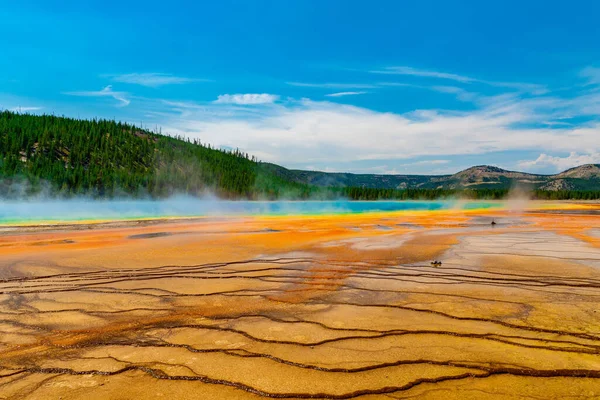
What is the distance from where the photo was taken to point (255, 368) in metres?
5.56

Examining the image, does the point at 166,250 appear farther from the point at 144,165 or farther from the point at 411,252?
the point at 144,165

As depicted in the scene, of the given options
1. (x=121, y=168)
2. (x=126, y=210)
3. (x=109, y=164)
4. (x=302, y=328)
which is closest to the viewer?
(x=302, y=328)

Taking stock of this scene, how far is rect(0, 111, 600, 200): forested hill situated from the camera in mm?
99125

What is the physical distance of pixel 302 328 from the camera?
23.6 feet

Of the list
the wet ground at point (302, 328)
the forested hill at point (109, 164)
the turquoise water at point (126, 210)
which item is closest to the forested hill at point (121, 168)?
the forested hill at point (109, 164)

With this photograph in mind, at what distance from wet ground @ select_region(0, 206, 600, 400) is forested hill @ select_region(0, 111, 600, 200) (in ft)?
322

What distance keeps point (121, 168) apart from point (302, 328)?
140 m

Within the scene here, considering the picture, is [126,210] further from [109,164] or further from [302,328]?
[109,164]

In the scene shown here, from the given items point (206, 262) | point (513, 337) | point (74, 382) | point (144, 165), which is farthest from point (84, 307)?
point (144, 165)

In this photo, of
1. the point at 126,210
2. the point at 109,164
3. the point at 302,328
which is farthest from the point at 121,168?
the point at 302,328

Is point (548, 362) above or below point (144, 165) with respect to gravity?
below

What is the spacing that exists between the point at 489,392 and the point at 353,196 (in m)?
157

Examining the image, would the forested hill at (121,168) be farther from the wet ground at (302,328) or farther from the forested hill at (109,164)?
the wet ground at (302,328)

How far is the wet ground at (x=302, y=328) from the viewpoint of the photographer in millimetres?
5113
